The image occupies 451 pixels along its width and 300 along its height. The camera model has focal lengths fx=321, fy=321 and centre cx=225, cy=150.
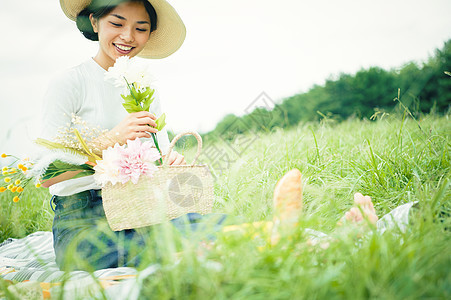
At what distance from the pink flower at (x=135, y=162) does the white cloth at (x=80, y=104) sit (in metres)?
0.42

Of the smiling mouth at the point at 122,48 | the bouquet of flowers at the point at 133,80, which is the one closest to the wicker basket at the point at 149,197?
the bouquet of flowers at the point at 133,80

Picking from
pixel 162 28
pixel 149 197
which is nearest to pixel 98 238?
pixel 149 197

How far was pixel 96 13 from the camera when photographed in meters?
1.90

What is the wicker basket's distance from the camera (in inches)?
57.0

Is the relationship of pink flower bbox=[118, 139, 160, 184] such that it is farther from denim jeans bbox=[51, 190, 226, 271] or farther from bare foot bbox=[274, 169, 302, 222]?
bare foot bbox=[274, 169, 302, 222]

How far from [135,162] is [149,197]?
180mm

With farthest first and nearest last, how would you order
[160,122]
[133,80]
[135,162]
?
[160,122], [133,80], [135,162]

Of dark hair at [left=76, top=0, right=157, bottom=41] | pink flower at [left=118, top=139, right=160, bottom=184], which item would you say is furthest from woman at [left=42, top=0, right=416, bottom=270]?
pink flower at [left=118, top=139, right=160, bottom=184]

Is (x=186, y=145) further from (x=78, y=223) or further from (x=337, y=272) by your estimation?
(x=337, y=272)

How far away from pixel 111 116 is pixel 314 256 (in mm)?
1390

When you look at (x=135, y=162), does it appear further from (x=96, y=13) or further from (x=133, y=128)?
(x=96, y=13)

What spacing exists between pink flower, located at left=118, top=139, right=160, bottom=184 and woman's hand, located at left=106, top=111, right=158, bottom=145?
0.09m

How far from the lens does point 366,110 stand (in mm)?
9688

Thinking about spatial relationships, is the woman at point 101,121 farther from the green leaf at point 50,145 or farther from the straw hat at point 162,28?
the green leaf at point 50,145
